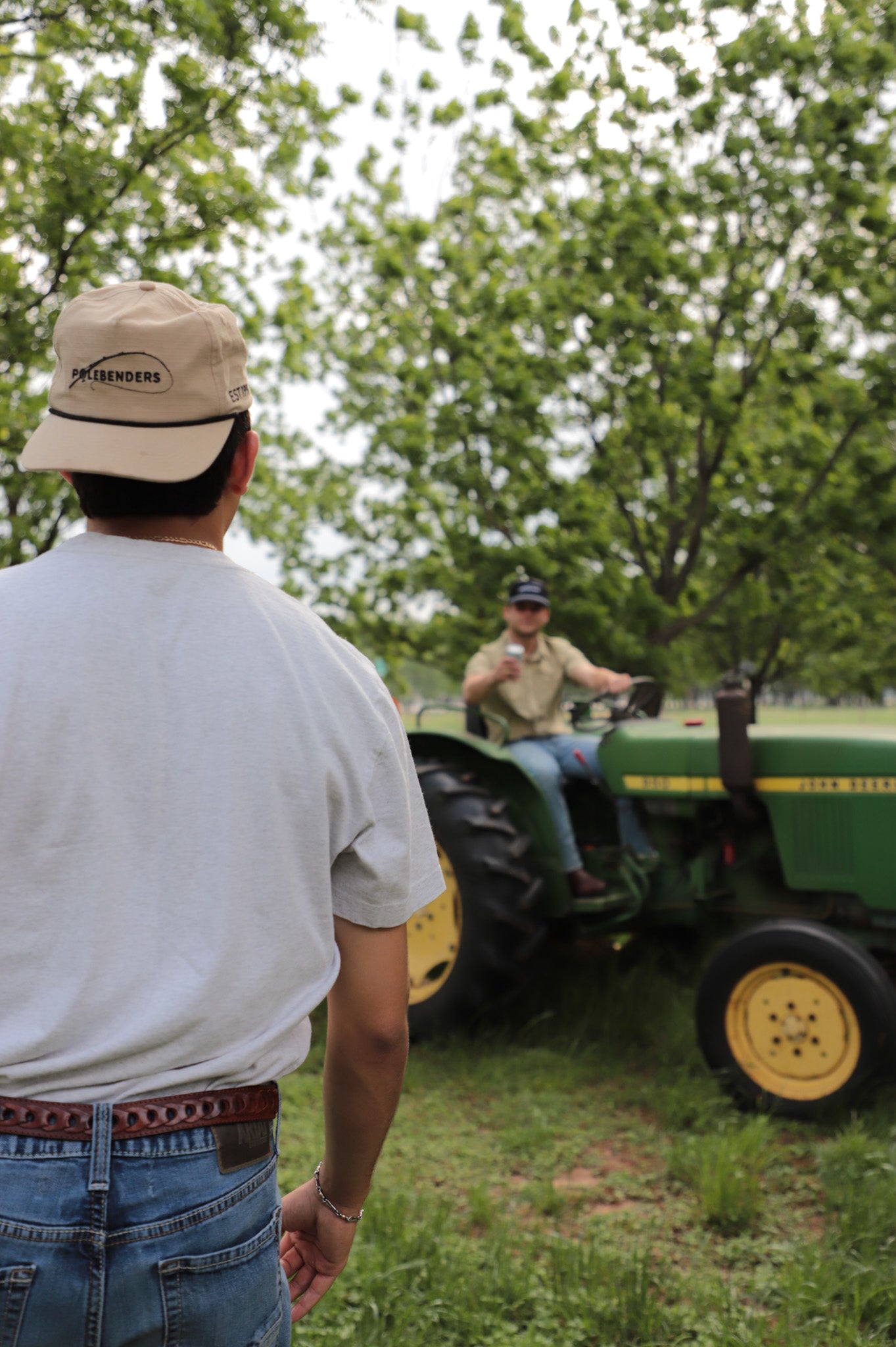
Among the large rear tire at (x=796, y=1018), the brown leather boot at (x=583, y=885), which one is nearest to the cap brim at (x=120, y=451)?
the large rear tire at (x=796, y=1018)

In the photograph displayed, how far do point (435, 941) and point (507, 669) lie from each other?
1185 millimetres

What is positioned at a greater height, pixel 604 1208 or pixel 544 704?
pixel 544 704

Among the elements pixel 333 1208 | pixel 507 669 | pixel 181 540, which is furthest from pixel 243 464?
pixel 507 669

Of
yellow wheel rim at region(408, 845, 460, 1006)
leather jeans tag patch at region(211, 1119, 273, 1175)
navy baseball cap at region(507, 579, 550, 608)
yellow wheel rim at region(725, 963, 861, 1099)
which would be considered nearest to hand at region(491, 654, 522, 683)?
navy baseball cap at region(507, 579, 550, 608)

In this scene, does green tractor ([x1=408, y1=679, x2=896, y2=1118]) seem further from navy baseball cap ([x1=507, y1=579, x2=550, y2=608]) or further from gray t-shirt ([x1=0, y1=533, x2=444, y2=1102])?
gray t-shirt ([x1=0, y1=533, x2=444, y2=1102])

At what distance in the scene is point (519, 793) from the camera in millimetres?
5086

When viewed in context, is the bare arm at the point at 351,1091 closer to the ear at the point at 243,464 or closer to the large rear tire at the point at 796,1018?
the ear at the point at 243,464

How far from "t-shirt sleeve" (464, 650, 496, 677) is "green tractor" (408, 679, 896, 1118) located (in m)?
0.25

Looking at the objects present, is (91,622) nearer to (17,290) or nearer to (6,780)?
(6,780)

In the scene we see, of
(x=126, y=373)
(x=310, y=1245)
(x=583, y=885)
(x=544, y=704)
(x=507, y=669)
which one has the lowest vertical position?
(x=583, y=885)

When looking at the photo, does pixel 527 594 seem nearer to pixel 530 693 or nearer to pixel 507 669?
pixel 530 693

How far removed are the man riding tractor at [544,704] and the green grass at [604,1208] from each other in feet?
2.51

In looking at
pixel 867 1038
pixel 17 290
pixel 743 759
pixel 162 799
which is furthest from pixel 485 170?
pixel 162 799

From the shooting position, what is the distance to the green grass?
272cm
